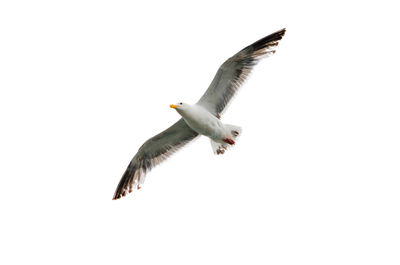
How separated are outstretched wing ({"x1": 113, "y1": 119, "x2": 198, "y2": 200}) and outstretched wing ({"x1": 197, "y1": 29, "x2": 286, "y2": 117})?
2.17 feet

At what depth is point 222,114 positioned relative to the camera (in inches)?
430

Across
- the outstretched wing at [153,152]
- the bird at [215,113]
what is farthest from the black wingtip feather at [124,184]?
the bird at [215,113]

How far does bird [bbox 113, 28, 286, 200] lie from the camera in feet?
34.6

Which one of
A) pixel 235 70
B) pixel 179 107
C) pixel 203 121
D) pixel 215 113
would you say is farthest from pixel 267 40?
pixel 179 107

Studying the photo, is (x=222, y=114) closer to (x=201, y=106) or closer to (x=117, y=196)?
(x=201, y=106)

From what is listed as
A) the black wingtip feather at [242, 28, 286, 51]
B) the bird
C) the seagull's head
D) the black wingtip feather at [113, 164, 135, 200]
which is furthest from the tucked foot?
the black wingtip feather at [113, 164, 135, 200]

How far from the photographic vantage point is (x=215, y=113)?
10898mm

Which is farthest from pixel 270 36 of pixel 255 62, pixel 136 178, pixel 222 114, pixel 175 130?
pixel 136 178

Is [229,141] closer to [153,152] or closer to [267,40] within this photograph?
[153,152]

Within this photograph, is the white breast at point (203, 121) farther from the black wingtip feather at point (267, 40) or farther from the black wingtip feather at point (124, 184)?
the black wingtip feather at point (124, 184)

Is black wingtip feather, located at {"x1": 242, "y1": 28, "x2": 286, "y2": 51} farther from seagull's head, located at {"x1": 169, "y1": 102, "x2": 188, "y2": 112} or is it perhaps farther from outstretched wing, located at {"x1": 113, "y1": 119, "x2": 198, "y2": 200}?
outstretched wing, located at {"x1": 113, "y1": 119, "x2": 198, "y2": 200}

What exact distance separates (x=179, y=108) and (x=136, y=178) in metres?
1.76

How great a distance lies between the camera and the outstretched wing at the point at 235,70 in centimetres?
1056

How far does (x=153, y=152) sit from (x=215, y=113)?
51.9 inches
